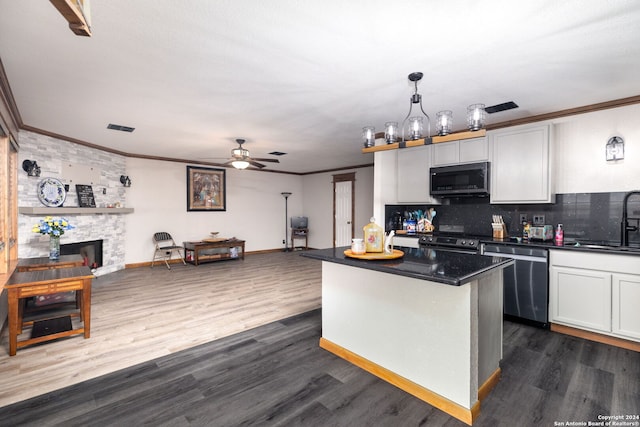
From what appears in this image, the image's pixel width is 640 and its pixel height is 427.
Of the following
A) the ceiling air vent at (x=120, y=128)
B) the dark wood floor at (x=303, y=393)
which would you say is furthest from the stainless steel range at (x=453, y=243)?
the ceiling air vent at (x=120, y=128)

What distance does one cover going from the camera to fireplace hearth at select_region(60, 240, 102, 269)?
5.00 metres

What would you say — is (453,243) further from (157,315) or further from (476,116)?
(157,315)

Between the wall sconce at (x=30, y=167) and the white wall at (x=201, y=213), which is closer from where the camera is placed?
the wall sconce at (x=30, y=167)

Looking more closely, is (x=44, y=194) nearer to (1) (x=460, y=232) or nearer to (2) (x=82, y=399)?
(2) (x=82, y=399)

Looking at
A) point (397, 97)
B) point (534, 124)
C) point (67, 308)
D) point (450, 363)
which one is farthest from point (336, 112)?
point (67, 308)

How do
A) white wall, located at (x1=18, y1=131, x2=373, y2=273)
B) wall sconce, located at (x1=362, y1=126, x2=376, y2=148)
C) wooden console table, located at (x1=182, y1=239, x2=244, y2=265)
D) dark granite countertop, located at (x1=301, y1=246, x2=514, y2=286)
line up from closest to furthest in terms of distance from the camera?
dark granite countertop, located at (x1=301, y1=246, x2=514, y2=286) < wall sconce, located at (x1=362, y1=126, x2=376, y2=148) < white wall, located at (x1=18, y1=131, x2=373, y2=273) < wooden console table, located at (x1=182, y1=239, x2=244, y2=265)

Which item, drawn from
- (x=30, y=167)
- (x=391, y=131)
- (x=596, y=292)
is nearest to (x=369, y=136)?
(x=391, y=131)

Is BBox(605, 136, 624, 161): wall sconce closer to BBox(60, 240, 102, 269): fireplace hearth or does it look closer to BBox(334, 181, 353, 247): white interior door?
BBox(334, 181, 353, 247): white interior door

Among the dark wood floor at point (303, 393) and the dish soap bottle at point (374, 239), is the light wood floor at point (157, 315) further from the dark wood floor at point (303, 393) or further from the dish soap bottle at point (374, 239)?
the dish soap bottle at point (374, 239)

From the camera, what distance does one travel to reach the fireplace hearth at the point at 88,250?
5.00m

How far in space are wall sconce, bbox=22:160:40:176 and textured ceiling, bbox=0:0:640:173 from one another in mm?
640

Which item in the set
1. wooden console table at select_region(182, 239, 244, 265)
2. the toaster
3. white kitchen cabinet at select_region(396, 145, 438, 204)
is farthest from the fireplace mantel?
the toaster

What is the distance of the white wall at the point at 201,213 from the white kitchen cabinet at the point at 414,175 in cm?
478

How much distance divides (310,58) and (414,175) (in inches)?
109
